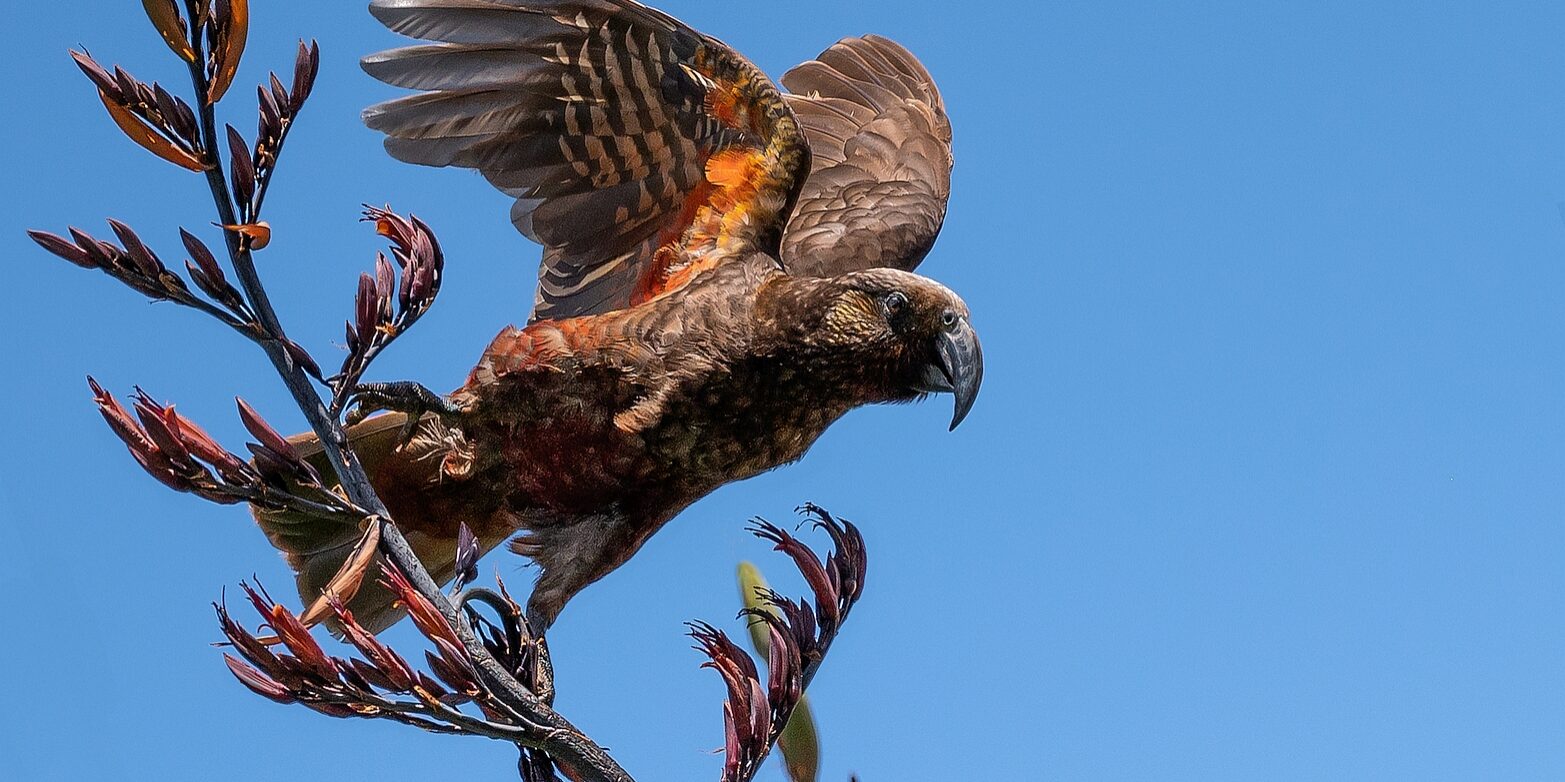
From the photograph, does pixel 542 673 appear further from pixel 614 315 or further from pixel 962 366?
pixel 962 366

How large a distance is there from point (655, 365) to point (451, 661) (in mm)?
1377

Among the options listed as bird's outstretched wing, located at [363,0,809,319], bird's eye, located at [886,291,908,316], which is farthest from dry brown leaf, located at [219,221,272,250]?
bird's eye, located at [886,291,908,316]

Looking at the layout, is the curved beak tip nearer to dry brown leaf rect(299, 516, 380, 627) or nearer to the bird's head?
the bird's head

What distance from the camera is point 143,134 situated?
9.39 feet

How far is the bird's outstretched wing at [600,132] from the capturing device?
4098 millimetres

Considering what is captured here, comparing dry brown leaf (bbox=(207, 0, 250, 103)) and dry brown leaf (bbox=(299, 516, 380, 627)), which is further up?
dry brown leaf (bbox=(207, 0, 250, 103))

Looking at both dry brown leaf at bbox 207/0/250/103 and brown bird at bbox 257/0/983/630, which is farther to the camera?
brown bird at bbox 257/0/983/630

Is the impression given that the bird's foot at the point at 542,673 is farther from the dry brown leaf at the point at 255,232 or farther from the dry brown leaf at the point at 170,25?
the dry brown leaf at the point at 170,25

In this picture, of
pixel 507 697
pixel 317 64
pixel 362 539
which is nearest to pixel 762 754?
pixel 507 697

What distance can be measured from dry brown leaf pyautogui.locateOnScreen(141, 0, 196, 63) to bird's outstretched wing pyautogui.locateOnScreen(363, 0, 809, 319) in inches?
39.9

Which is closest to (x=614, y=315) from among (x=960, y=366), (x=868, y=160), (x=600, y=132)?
(x=600, y=132)

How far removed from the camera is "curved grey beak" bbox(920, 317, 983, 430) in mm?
4383

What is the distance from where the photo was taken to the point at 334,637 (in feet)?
13.8

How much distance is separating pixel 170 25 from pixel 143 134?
21 cm
